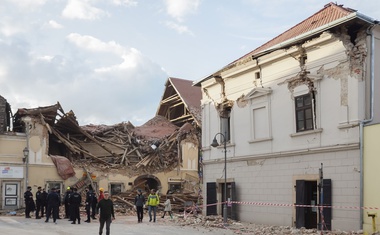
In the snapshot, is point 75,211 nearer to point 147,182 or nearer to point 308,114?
point 308,114

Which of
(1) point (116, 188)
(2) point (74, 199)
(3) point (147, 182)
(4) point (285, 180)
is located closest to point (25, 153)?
(1) point (116, 188)

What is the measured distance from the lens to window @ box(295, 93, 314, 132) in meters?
19.1

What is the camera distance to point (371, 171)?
16.4 m

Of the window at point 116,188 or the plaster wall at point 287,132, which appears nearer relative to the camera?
the plaster wall at point 287,132

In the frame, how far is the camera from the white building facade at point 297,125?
17297 mm

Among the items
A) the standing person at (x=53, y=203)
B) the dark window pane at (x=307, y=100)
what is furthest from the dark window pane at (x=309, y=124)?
the standing person at (x=53, y=203)

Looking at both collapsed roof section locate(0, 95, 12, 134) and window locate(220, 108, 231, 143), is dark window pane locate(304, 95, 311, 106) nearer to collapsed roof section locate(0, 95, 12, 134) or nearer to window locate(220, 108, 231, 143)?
window locate(220, 108, 231, 143)

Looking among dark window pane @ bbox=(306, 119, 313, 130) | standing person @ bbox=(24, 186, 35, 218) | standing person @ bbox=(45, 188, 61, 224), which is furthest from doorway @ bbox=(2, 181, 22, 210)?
dark window pane @ bbox=(306, 119, 313, 130)

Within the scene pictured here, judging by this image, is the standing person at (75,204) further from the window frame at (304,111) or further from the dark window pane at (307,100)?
the dark window pane at (307,100)

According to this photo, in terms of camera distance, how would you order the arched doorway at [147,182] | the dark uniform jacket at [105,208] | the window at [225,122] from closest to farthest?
1. the dark uniform jacket at [105,208]
2. the window at [225,122]
3. the arched doorway at [147,182]

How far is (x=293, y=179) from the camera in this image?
776 inches

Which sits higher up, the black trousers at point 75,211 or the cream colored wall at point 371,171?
the cream colored wall at point 371,171

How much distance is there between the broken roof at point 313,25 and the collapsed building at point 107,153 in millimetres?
13004

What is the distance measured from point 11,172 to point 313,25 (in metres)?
19.4
